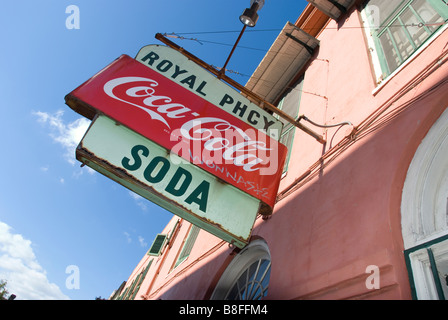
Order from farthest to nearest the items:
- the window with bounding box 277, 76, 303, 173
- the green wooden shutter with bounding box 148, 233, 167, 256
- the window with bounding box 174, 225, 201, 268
A: 1. the green wooden shutter with bounding box 148, 233, 167, 256
2. the window with bounding box 174, 225, 201, 268
3. the window with bounding box 277, 76, 303, 173

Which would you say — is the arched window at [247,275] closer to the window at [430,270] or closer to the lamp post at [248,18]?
the window at [430,270]

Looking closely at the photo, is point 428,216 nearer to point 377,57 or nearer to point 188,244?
point 377,57

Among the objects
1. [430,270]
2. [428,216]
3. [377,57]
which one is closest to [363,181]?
[428,216]

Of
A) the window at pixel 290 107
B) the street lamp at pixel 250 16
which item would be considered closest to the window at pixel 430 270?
the window at pixel 290 107

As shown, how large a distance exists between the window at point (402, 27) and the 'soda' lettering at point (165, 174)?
2.78 m

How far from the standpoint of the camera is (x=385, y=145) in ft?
9.07

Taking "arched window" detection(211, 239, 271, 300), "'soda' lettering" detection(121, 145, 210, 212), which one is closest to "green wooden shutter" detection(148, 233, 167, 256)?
"arched window" detection(211, 239, 271, 300)

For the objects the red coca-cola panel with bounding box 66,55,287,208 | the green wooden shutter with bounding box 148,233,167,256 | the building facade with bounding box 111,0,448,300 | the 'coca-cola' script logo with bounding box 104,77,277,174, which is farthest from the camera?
the green wooden shutter with bounding box 148,233,167,256

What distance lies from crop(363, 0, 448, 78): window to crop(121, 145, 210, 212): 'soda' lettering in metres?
2.78

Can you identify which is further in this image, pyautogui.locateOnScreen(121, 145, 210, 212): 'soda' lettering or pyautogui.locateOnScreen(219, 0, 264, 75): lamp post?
pyautogui.locateOnScreen(219, 0, 264, 75): lamp post

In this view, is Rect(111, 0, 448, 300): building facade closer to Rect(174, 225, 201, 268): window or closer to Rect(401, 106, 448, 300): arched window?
Rect(401, 106, 448, 300): arched window

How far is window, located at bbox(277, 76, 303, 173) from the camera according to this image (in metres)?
5.55
